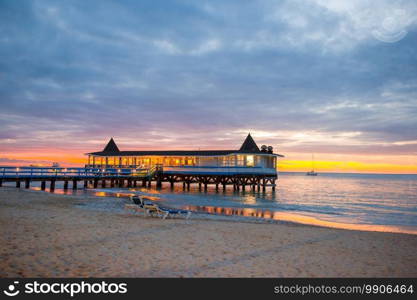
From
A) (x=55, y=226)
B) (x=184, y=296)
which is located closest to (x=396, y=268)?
(x=184, y=296)

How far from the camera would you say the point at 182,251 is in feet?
25.8

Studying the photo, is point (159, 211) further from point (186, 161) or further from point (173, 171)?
point (186, 161)

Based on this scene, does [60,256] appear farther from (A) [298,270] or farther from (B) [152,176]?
(B) [152,176]

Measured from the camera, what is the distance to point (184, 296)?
17.0 ft

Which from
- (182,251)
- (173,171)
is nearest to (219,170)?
(173,171)

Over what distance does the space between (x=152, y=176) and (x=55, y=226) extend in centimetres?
3088

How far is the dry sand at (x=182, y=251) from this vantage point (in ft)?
20.8

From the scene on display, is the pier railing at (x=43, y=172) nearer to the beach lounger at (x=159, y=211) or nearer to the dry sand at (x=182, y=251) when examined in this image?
the dry sand at (x=182, y=251)

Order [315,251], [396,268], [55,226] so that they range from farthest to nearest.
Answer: [55,226] < [315,251] < [396,268]

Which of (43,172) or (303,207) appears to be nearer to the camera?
(303,207)

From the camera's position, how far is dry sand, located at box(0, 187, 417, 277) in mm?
6328

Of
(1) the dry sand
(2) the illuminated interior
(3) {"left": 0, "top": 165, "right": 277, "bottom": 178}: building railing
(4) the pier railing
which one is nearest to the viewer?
(1) the dry sand

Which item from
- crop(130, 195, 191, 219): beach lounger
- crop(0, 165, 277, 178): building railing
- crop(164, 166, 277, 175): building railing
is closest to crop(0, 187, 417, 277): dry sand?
crop(130, 195, 191, 219): beach lounger

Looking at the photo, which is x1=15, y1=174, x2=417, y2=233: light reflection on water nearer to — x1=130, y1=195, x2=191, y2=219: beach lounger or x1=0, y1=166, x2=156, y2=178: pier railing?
x1=0, y1=166, x2=156, y2=178: pier railing
